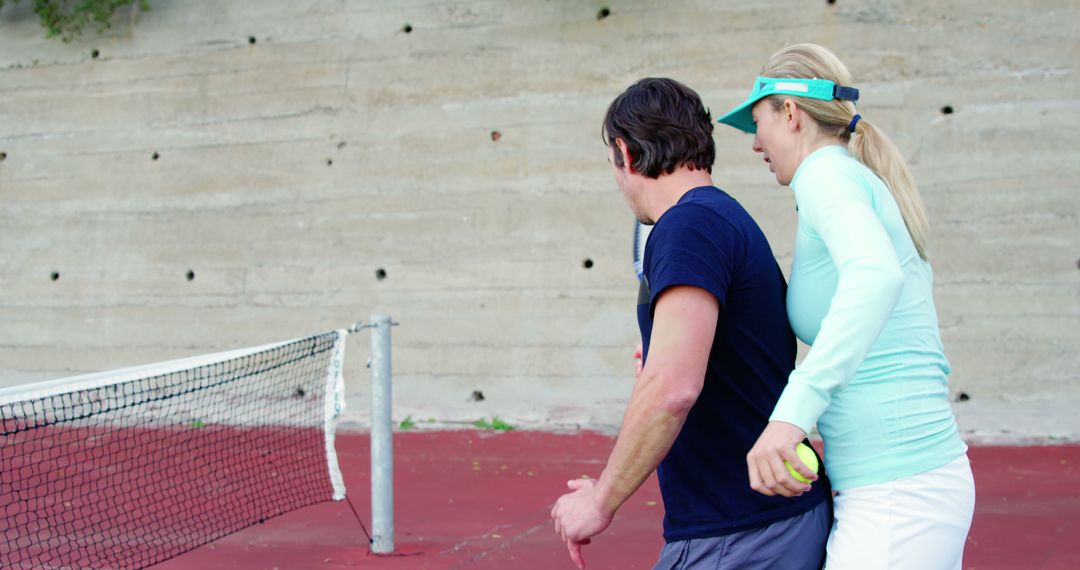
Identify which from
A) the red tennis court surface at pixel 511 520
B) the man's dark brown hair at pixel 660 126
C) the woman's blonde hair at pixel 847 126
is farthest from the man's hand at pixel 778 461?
the red tennis court surface at pixel 511 520

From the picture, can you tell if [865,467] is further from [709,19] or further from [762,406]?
[709,19]

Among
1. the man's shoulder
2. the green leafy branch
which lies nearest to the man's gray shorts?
the man's shoulder

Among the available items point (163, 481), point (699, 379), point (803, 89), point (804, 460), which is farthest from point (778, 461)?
point (163, 481)

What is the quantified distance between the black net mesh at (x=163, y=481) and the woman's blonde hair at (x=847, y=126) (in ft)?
11.5

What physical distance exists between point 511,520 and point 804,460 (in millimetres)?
5002

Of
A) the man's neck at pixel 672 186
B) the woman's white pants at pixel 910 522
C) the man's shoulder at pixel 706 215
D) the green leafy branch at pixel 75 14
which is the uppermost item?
the green leafy branch at pixel 75 14

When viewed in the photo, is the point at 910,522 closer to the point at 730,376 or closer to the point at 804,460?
the point at 804,460

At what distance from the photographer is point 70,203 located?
12.3m

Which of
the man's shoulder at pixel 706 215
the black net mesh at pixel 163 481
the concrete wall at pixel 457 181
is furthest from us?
the concrete wall at pixel 457 181

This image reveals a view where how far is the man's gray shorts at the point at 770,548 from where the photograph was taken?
1.98 meters

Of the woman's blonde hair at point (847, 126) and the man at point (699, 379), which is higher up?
the woman's blonde hair at point (847, 126)

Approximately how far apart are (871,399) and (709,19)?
906cm

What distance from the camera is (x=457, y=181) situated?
11.0 m

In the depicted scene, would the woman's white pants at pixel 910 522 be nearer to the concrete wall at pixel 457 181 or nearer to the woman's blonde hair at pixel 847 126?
the woman's blonde hair at pixel 847 126
